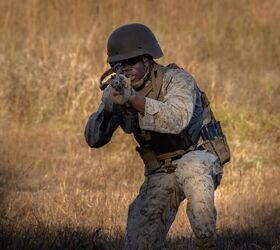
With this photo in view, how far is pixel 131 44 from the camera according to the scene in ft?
17.6

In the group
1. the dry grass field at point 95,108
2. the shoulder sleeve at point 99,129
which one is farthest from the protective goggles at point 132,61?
the dry grass field at point 95,108

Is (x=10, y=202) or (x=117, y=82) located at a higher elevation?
(x=117, y=82)

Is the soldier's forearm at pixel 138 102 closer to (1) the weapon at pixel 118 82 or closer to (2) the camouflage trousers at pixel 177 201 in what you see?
(1) the weapon at pixel 118 82

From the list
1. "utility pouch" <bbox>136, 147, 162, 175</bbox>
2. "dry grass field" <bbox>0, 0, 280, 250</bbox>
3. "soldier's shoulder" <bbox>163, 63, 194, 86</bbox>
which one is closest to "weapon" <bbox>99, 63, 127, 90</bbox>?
"soldier's shoulder" <bbox>163, 63, 194, 86</bbox>

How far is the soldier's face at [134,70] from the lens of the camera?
5359 mm

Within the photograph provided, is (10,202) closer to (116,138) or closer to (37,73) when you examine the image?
(116,138)

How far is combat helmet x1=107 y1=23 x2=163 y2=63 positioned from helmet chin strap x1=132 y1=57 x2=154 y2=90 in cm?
4

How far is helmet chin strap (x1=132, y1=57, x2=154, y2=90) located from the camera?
5.33 meters

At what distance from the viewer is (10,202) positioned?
Answer: 807 centimetres

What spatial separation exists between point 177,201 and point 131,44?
3.04 feet

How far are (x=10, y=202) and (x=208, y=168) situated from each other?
123 inches

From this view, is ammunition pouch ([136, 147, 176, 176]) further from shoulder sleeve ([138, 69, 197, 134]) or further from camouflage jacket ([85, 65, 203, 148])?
shoulder sleeve ([138, 69, 197, 134])

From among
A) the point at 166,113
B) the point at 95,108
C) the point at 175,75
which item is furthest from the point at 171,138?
the point at 95,108

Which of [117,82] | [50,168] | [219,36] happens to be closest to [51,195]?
[50,168]
